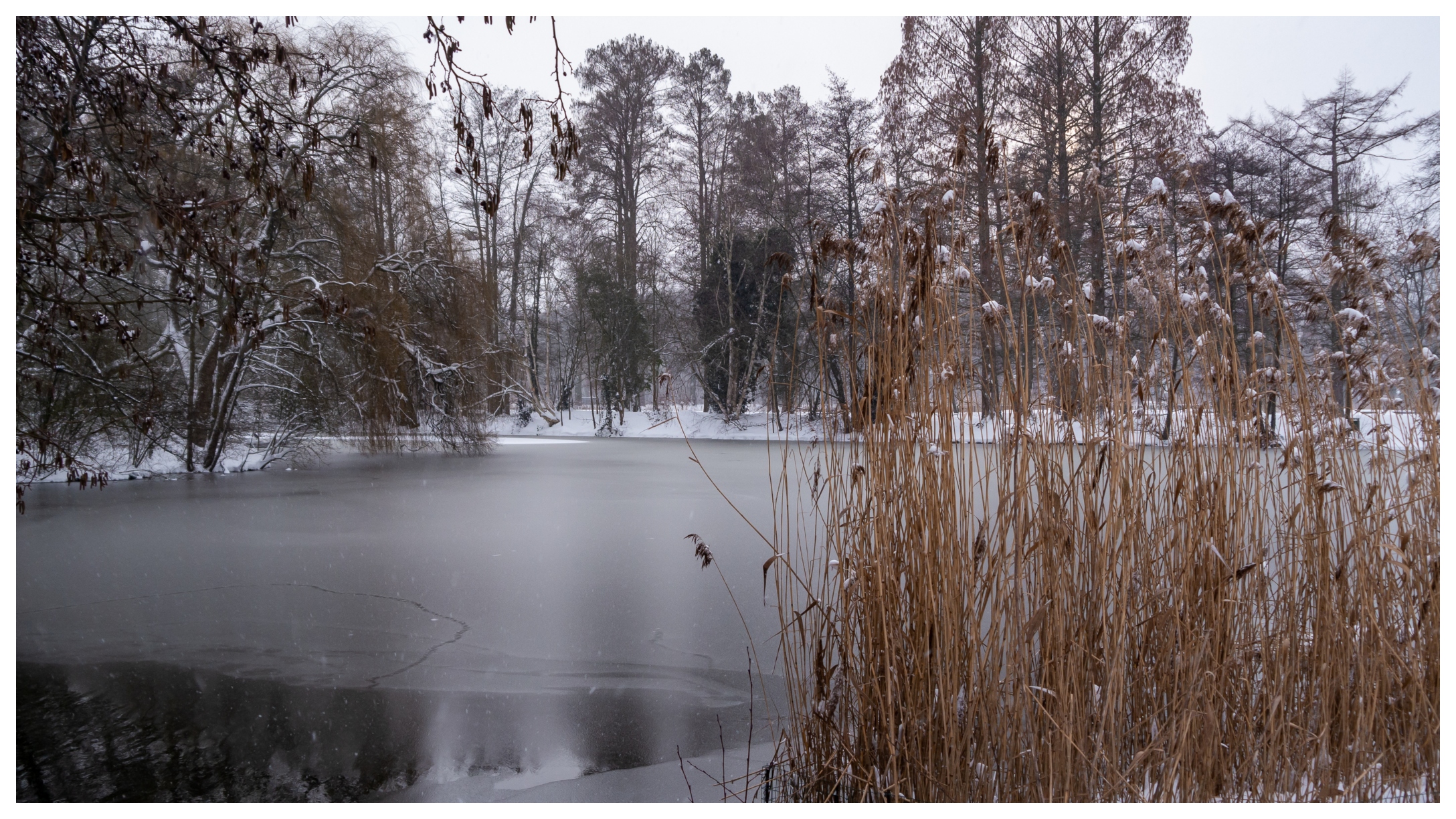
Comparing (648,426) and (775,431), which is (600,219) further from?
(775,431)

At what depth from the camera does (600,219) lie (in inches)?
540

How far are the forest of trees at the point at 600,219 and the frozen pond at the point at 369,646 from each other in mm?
733

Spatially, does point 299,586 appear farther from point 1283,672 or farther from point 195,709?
point 1283,672

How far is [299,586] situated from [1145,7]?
403 centimetres

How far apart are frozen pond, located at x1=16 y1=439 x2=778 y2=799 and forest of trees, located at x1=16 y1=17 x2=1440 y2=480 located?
2.41 feet

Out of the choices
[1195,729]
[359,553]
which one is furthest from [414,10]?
[359,553]

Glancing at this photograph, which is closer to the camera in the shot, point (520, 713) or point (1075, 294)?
point (1075, 294)

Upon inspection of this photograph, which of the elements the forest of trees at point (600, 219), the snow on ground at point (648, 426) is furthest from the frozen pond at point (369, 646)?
the snow on ground at point (648, 426)

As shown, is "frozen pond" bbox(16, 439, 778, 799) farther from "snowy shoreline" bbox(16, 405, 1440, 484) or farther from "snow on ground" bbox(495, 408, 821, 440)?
"snow on ground" bbox(495, 408, 821, 440)

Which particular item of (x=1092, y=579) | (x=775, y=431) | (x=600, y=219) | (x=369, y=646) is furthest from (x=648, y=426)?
(x=1092, y=579)

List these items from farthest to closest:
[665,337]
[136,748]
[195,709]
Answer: [665,337] < [195,709] < [136,748]

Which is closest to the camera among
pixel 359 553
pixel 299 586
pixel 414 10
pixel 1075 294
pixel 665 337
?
pixel 1075 294

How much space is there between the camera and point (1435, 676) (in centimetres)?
158

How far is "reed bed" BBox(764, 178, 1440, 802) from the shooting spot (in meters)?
1.44
